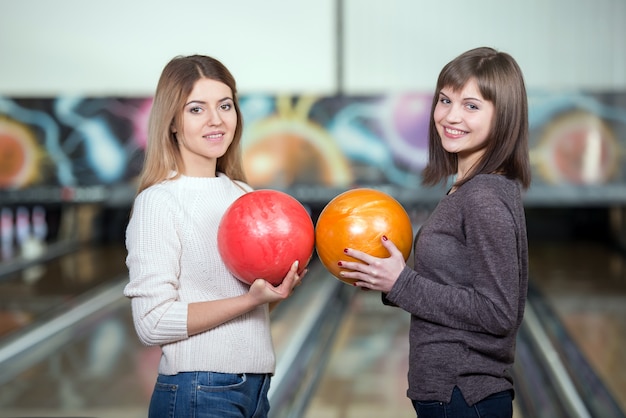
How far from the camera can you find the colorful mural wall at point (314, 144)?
6699 mm

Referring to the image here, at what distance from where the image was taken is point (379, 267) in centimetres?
139

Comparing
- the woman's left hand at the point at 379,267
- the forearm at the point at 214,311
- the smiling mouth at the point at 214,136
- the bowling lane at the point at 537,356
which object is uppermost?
the smiling mouth at the point at 214,136

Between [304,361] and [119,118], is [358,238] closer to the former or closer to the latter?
[304,361]

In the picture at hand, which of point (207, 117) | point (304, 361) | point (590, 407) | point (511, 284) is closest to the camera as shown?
point (511, 284)

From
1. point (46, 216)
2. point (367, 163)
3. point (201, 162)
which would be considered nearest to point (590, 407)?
point (201, 162)

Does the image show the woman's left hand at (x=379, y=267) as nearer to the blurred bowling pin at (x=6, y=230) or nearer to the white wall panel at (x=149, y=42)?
the white wall panel at (x=149, y=42)

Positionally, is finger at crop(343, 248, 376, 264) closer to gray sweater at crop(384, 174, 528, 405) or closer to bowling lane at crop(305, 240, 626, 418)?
gray sweater at crop(384, 174, 528, 405)

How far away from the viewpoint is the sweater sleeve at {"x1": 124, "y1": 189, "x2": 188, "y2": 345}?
1352 mm

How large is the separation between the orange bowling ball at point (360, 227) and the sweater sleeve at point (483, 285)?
0.12 metres

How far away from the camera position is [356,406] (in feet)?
9.86

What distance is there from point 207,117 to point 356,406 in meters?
1.86

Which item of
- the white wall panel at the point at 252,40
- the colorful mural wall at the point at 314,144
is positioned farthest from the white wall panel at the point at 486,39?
the colorful mural wall at the point at 314,144

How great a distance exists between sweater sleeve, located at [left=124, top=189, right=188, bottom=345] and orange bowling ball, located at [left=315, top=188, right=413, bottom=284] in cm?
28

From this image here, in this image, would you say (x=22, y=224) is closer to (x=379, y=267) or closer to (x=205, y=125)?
(x=205, y=125)
